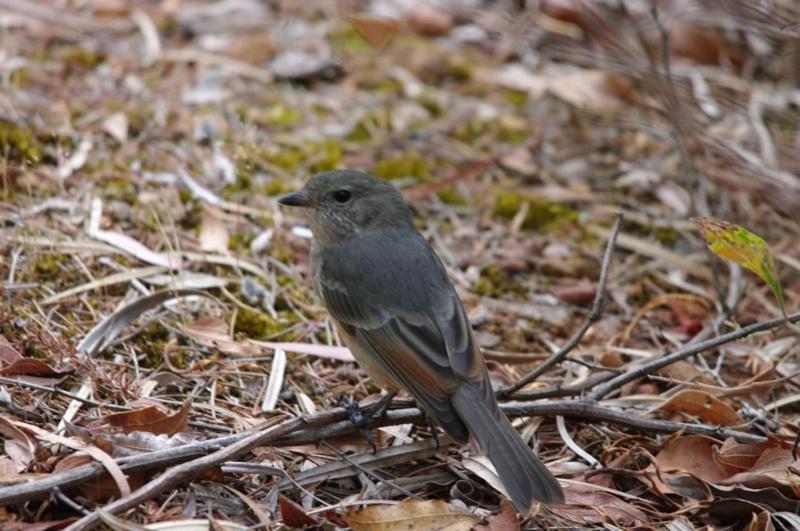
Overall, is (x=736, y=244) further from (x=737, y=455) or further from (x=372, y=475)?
(x=372, y=475)

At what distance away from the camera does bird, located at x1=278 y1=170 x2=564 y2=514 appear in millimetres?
3955

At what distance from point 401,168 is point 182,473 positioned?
12.6 feet

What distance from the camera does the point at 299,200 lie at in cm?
527

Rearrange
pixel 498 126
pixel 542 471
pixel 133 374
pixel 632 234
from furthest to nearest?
pixel 498 126, pixel 632 234, pixel 133 374, pixel 542 471

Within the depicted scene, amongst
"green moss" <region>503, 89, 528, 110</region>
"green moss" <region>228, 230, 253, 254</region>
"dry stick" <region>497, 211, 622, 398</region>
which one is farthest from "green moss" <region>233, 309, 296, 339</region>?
"green moss" <region>503, 89, 528, 110</region>

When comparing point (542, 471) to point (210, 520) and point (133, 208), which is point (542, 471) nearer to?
point (210, 520)

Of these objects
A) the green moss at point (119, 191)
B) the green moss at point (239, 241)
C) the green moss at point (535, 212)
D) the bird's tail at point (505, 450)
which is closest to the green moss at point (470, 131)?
the green moss at point (535, 212)

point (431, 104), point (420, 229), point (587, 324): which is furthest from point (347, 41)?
point (587, 324)

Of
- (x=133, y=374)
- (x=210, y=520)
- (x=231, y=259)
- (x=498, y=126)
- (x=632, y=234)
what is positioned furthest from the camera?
(x=498, y=126)

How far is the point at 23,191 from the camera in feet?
18.7

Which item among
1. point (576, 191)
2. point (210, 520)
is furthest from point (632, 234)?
point (210, 520)

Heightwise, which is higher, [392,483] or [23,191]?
[23,191]

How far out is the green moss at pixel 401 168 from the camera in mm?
6957

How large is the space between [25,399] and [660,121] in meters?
5.64
